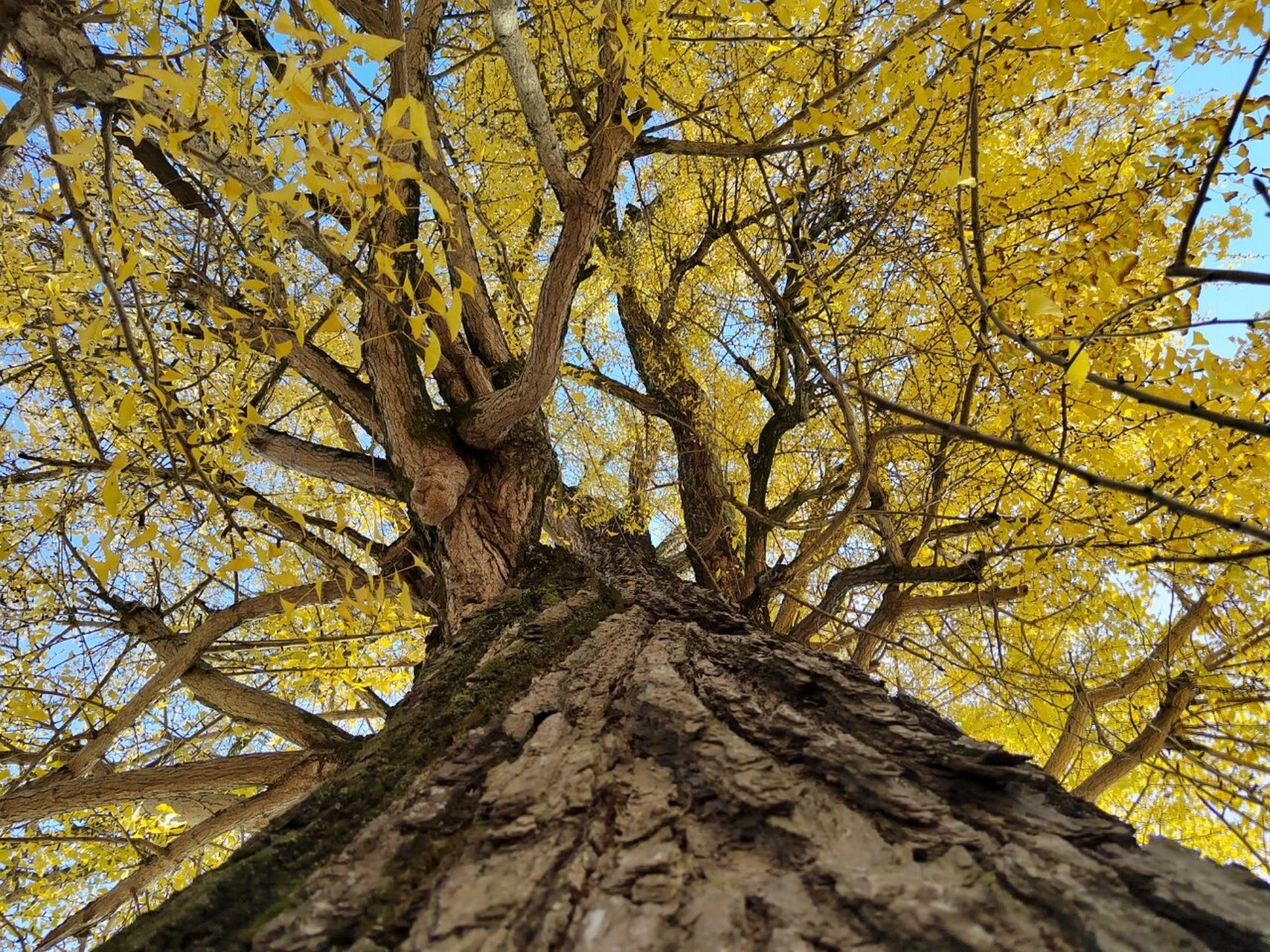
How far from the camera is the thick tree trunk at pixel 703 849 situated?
Answer: 67cm

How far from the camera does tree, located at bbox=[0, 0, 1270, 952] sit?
829mm

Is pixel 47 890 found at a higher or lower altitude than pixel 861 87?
lower

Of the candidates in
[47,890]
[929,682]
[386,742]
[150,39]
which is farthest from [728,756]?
[929,682]

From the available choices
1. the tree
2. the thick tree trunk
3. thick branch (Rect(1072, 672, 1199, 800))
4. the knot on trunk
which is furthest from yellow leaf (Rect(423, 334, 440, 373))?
thick branch (Rect(1072, 672, 1199, 800))

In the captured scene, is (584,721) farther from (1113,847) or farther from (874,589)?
(874,589)

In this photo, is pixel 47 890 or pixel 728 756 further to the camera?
pixel 47 890

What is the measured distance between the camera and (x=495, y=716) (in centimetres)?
128

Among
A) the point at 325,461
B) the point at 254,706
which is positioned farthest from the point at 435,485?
the point at 254,706

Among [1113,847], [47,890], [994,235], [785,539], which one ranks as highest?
[994,235]

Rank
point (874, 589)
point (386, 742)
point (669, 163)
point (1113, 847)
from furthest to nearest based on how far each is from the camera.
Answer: point (669, 163) < point (874, 589) < point (386, 742) < point (1113, 847)

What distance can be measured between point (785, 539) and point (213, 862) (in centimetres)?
631

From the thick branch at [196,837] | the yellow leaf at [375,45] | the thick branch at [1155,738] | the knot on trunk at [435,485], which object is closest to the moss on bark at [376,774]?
the knot on trunk at [435,485]

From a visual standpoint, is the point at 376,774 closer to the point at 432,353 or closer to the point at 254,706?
the point at 432,353

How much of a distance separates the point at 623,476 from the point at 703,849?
5.46 m
